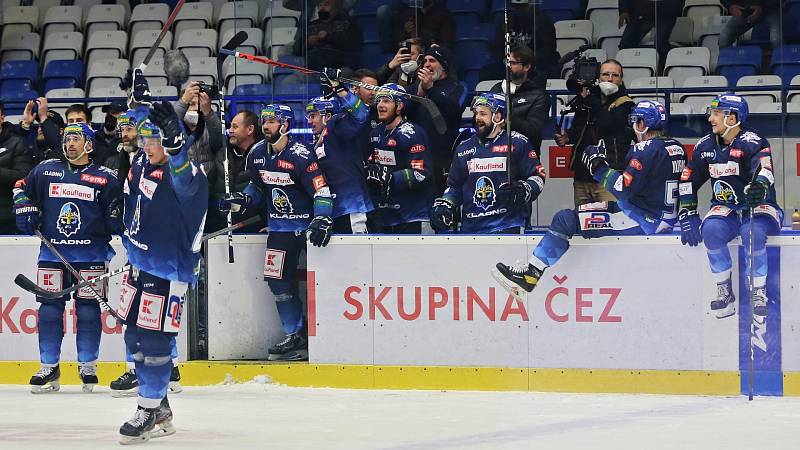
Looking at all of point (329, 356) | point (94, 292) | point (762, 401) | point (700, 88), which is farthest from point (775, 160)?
point (94, 292)

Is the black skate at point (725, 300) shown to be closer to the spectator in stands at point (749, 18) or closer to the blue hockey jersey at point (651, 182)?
the blue hockey jersey at point (651, 182)

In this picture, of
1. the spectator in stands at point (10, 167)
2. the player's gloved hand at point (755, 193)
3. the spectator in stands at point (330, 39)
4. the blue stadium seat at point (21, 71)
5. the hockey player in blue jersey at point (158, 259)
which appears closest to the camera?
the hockey player in blue jersey at point (158, 259)

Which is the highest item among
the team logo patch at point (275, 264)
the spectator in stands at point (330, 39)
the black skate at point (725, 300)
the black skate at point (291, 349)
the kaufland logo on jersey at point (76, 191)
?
the spectator in stands at point (330, 39)

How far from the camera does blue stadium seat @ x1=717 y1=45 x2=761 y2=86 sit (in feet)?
32.1

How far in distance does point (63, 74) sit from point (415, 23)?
4.85m

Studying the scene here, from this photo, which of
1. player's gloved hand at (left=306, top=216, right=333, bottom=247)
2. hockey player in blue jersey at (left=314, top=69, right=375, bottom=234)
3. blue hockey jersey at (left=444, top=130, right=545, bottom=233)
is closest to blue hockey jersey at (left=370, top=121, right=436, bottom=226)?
hockey player in blue jersey at (left=314, top=69, right=375, bottom=234)

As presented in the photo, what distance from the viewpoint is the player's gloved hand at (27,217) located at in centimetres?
968

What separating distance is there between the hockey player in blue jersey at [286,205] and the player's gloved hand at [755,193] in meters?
2.63

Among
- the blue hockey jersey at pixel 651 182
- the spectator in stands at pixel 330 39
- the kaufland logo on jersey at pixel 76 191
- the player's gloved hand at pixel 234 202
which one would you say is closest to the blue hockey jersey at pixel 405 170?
the spectator in stands at pixel 330 39

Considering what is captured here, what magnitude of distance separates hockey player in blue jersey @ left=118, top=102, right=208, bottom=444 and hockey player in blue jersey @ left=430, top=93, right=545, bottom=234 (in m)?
2.25

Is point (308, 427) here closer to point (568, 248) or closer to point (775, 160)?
point (568, 248)

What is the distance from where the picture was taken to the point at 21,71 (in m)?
14.3

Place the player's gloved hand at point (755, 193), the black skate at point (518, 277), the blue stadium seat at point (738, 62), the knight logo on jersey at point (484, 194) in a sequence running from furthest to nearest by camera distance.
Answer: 1. the blue stadium seat at point (738, 62)
2. the knight logo on jersey at point (484, 194)
3. the black skate at point (518, 277)
4. the player's gloved hand at point (755, 193)

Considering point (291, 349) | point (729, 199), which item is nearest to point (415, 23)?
point (291, 349)
